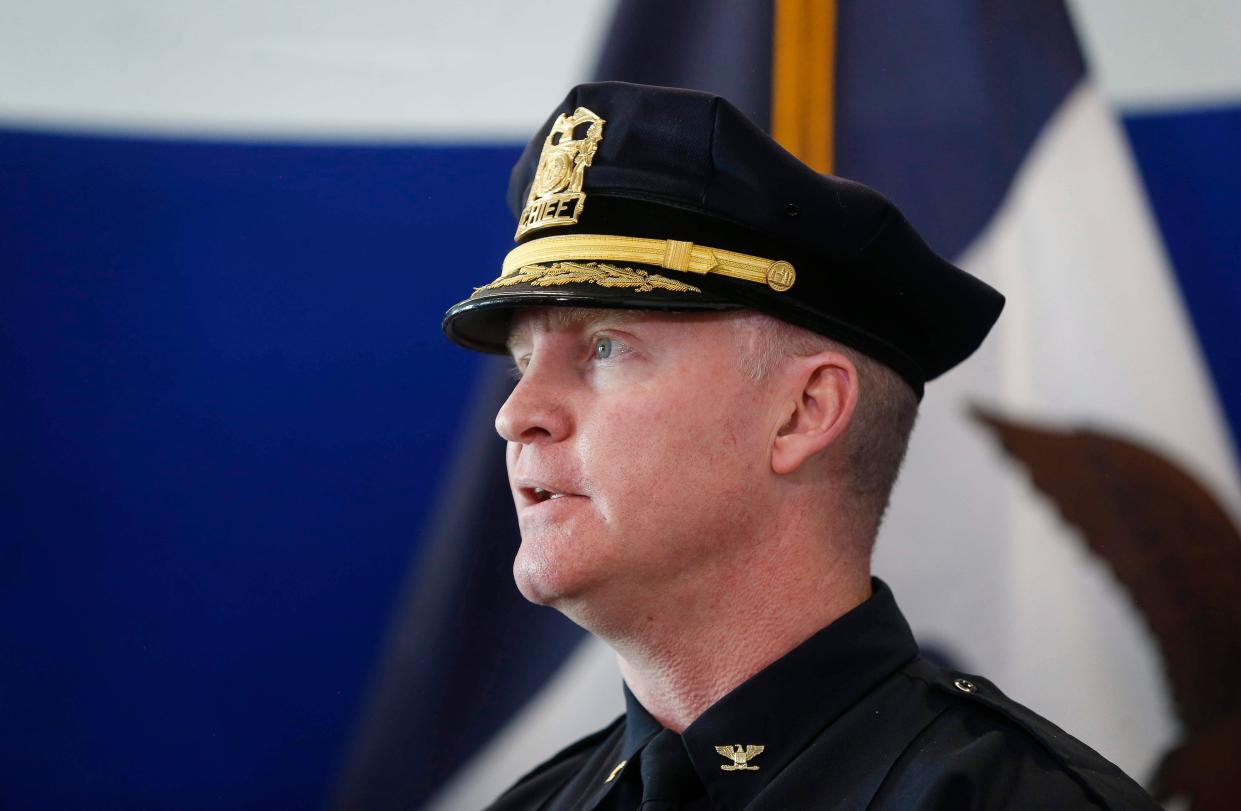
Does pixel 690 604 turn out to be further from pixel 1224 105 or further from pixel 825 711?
pixel 1224 105

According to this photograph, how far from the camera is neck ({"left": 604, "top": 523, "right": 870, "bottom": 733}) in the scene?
4.05ft

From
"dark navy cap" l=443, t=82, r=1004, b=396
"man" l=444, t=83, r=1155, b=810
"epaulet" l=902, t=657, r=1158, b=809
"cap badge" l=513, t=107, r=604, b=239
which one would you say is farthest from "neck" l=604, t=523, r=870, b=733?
"cap badge" l=513, t=107, r=604, b=239

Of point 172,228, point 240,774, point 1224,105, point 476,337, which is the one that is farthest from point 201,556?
point 1224,105

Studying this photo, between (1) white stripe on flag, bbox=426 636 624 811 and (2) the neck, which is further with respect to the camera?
(1) white stripe on flag, bbox=426 636 624 811

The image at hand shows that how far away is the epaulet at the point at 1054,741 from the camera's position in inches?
42.4

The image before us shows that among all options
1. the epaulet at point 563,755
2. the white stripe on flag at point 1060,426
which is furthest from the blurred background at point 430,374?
the epaulet at point 563,755

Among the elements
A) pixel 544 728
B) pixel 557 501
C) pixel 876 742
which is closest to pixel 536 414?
pixel 557 501

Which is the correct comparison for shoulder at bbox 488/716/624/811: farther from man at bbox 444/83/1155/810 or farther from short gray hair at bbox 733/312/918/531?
short gray hair at bbox 733/312/918/531

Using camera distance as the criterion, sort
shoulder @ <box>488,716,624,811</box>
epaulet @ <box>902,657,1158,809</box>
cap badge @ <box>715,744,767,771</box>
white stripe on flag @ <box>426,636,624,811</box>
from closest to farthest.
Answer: epaulet @ <box>902,657,1158,809</box>, cap badge @ <box>715,744,767,771</box>, shoulder @ <box>488,716,624,811</box>, white stripe on flag @ <box>426,636,624,811</box>

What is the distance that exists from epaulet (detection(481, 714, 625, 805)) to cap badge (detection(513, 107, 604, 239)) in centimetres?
66

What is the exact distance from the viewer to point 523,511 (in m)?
1.26

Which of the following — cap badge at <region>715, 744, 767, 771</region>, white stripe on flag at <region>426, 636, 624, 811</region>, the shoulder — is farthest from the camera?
white stripe on flag at <region>426, 636, 624, 811</region>

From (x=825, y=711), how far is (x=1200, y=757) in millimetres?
638

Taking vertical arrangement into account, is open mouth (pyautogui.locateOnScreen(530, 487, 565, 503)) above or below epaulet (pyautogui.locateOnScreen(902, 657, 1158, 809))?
above
